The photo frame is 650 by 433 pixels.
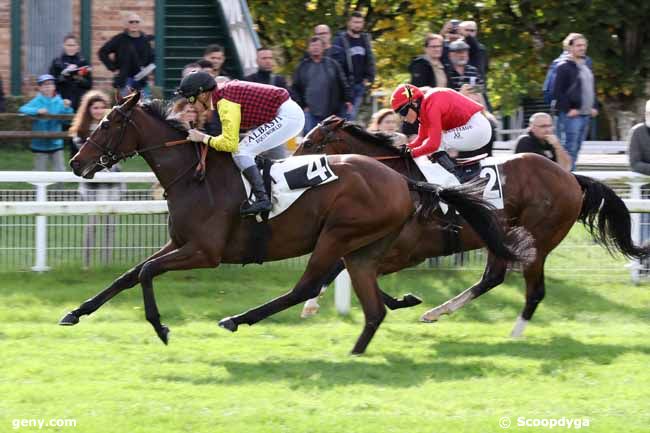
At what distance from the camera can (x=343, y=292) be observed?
9359 mm

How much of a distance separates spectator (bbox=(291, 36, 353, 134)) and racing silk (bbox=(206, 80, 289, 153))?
2875 millimetres

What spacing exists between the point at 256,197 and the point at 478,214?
4.76 feet

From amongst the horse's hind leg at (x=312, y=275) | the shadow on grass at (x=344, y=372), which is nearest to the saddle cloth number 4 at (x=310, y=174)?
the horse's hind leg at (x=312, y=275)

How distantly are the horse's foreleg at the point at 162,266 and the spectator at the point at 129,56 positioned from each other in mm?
4725

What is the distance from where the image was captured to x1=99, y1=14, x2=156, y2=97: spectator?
12227 mm

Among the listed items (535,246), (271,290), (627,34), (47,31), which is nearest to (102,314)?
(271,290)

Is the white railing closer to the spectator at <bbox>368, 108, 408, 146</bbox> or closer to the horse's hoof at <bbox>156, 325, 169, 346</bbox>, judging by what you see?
the spectator at <bbox>368, 108, 408, 146</bbox>

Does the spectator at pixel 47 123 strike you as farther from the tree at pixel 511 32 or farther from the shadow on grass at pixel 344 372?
the tree at pixel 511 32

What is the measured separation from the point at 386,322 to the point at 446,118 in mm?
1513

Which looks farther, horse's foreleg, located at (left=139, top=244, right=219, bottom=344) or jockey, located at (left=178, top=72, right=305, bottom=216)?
jockey, located at (left=178, top=72, right=305, bottom=216)

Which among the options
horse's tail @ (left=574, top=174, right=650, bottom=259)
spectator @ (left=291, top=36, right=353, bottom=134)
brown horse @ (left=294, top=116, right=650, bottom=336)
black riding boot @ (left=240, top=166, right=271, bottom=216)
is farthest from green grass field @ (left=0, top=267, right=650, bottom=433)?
spectator @ (left=291, top=36, right=353, bottom=134)

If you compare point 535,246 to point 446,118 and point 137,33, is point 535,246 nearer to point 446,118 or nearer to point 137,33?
point 446,118

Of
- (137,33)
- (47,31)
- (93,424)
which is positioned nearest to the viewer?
(93,424)

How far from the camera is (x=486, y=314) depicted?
9.62 m
